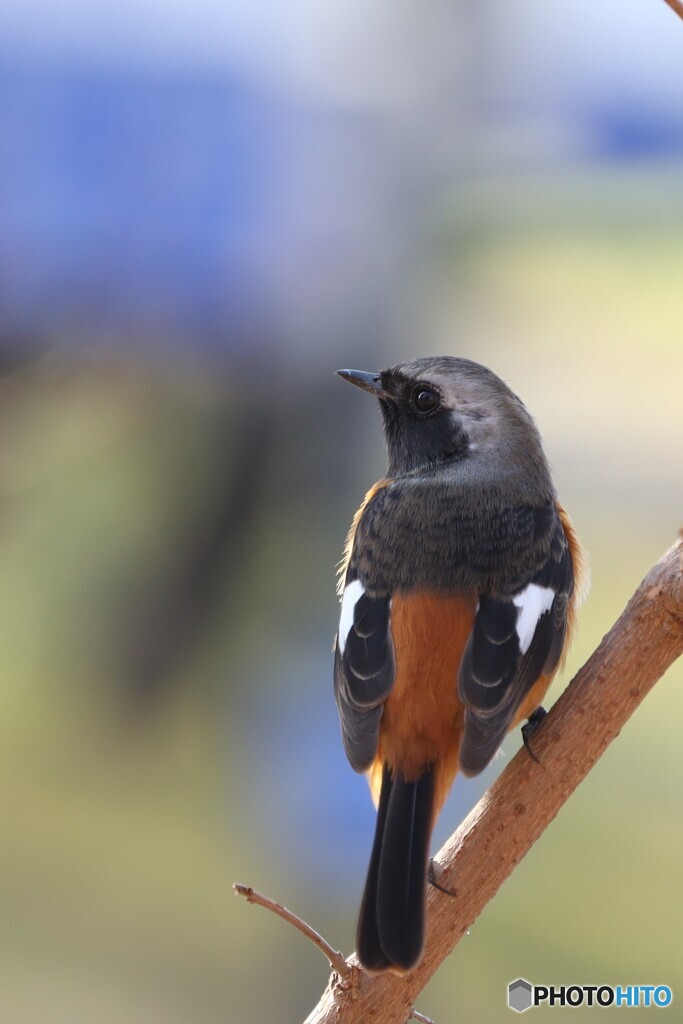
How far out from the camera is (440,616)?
66.6 inches

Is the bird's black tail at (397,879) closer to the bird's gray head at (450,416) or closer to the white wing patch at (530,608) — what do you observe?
the white wing patch at (530,608)

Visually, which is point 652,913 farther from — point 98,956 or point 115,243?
point 115,243

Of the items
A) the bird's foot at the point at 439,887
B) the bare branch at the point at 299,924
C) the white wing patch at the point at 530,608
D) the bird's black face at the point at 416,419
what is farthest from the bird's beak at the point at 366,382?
the bare branch at the point at 299,924

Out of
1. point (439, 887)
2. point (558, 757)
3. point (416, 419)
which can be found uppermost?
point (416, 419)

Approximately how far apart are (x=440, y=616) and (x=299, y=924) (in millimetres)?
572

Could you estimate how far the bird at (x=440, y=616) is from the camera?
1.49 metres

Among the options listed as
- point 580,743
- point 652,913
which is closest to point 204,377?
point 652,913

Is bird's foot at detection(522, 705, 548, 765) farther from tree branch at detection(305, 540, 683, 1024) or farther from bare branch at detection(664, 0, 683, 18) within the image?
bare branch at detection(664, 0, 683, 18)

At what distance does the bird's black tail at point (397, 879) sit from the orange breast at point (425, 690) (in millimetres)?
28

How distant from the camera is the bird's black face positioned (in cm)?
205

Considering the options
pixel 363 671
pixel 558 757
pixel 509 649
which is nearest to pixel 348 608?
pixel 363 671

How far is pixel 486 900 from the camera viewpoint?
1459mm

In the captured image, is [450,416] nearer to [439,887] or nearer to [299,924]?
[439,887]

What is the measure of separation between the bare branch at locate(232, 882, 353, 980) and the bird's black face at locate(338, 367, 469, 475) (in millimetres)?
967
